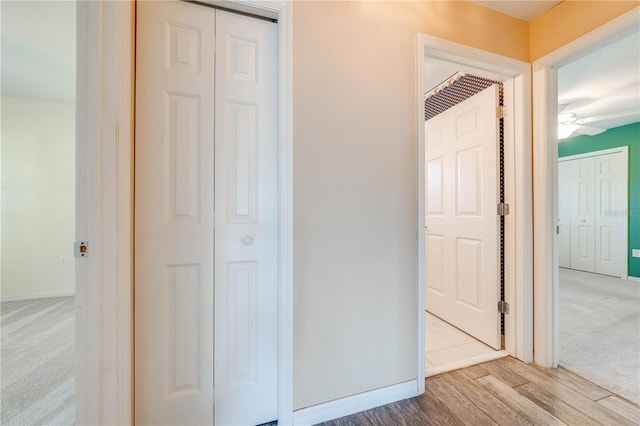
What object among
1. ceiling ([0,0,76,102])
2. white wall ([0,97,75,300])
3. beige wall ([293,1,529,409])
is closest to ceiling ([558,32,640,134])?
beige wall ([293,1,529,409])

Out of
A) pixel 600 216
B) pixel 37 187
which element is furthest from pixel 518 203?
pixel 37 187

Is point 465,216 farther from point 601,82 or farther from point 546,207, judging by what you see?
point 601,82

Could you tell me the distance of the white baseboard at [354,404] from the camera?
1271 millimetres

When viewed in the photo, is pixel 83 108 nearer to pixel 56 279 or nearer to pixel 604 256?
pixel 56 279

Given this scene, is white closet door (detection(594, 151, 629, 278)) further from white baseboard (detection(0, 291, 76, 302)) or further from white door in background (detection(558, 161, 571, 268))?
white baseboard (detection(0, 291, 76, 302))

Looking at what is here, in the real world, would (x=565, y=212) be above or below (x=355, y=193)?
below

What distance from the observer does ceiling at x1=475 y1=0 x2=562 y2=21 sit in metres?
1.65

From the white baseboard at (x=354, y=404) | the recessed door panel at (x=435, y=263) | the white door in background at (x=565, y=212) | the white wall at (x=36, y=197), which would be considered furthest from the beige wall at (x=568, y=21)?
the white wall at (x=36, y=197)

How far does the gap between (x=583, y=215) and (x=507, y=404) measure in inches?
194

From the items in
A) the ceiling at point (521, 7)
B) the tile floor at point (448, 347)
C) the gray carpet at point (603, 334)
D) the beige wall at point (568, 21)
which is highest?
the ceiling at point (521, 7)

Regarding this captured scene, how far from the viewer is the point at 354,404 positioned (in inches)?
53.7

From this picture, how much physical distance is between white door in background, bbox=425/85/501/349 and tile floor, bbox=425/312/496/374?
8 centimetres

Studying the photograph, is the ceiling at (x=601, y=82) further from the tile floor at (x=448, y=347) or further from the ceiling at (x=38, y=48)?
A: the ceiling at (x=38, y=48)

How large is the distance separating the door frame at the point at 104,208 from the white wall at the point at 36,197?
3.25 m
